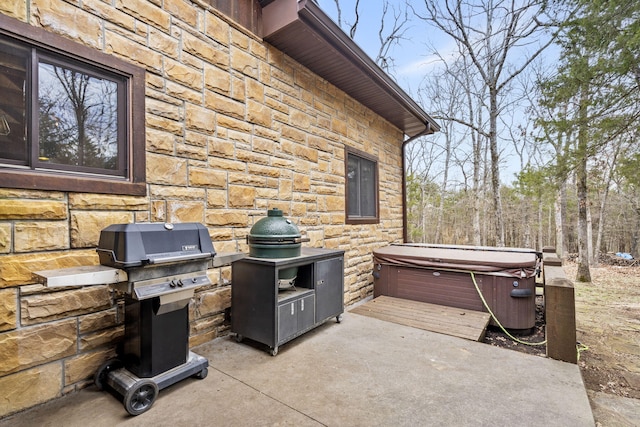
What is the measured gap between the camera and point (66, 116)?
1971mm

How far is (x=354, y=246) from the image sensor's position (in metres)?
4.95

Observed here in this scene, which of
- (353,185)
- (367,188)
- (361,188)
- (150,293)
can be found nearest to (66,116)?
(150,293)

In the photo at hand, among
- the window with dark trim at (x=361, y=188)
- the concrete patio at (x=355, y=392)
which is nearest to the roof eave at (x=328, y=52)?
the window with dark trim at (x=361, y=188)

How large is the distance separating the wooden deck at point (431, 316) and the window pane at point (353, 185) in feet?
5.18

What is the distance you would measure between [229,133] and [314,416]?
2.51 meters

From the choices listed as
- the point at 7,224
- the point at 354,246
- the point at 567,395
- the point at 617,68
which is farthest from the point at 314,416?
the point at 617,68

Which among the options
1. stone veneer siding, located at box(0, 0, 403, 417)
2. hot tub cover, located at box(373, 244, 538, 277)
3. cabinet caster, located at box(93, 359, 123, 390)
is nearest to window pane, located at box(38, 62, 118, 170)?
stone veneer siding, located at box(0, 0, 403, 417)

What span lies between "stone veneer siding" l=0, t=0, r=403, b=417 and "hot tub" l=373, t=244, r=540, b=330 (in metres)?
1.16

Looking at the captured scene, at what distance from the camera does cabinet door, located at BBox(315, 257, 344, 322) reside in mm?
2982

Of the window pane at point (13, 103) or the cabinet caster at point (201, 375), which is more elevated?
the window pane at point (13, 103)

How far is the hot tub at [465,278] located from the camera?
383 centimetres

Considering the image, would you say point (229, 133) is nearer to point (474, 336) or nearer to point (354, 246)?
point (354, 246)

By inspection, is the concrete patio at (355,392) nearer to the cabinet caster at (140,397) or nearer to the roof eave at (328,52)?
the cabinet caster at (140,397)

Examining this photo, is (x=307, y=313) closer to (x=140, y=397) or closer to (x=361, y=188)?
(x=140, y=397)
